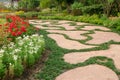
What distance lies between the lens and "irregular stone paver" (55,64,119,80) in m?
4.11

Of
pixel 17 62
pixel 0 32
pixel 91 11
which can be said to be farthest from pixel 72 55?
pixel 91 11

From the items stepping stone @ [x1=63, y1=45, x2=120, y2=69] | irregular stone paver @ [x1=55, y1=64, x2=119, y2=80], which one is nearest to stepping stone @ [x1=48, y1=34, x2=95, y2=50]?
stepping stone @ [x1=63, y1=45, x2=120, y2=69]

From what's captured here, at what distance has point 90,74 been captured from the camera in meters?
4.24

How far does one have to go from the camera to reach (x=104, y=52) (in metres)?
5.59

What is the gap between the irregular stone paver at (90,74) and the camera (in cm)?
411

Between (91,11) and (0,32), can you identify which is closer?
(0,32)

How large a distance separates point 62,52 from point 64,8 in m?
15.4

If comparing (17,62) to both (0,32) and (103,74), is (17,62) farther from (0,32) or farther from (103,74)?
(0,32)

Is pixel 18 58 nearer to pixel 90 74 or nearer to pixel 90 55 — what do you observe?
pixel 90 74

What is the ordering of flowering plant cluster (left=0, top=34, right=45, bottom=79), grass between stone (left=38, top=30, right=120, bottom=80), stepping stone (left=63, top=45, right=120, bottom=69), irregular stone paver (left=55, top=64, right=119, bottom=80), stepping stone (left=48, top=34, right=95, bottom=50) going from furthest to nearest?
stepping stone (left=48, top=34, right=95, bottom=50), stepping stone (left=63, top=45, right=120, bottom=69), grass between stone (left=38, top=30, right=120, bottom=80), irregular stone paver (left=55, top=64, right=119, bottom=80), flowering plant cluster (left=0, top=34, right=45, bottom=79)

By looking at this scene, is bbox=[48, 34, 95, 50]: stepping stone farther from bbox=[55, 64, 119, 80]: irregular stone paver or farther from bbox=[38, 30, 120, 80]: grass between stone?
bbox=[55, 64, 119, 80]: irregular stone paver

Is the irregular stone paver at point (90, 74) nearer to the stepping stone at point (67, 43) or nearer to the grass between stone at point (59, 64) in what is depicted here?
the grass between stone at point (59, 64)

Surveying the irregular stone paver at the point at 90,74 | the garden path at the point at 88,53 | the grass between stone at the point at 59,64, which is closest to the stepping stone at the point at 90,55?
the garden path at the point at 88,53

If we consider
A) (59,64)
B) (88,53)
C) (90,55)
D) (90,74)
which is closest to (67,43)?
(88,53)
